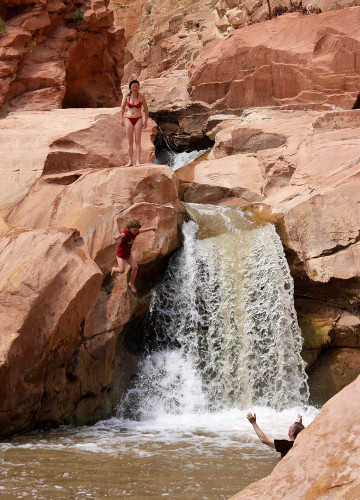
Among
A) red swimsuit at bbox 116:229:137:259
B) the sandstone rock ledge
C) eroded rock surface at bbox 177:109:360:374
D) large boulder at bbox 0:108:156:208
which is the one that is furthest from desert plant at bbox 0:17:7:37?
red swimsuit at bbox 116:229:137:259

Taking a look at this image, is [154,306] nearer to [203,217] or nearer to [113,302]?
[113,302]

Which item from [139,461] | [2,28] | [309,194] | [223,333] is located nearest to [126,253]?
[223,333]

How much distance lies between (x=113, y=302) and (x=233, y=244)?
271cm

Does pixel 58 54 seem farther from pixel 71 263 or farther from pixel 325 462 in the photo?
pixel 325 462

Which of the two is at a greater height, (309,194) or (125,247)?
(309,194)

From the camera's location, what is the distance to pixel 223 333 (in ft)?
32.6

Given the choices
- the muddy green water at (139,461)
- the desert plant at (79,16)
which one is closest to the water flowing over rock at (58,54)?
the desert plant at (79,16)

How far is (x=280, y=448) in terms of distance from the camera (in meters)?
5.44

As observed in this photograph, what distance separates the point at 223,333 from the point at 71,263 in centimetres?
319

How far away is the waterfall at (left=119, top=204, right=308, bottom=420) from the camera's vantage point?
934cm

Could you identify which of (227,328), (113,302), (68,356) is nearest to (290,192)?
(227,328)

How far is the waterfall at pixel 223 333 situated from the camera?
9344 millimetres

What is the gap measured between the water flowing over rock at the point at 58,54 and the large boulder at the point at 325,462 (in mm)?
12921

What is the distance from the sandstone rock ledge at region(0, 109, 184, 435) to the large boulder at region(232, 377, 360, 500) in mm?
4324
